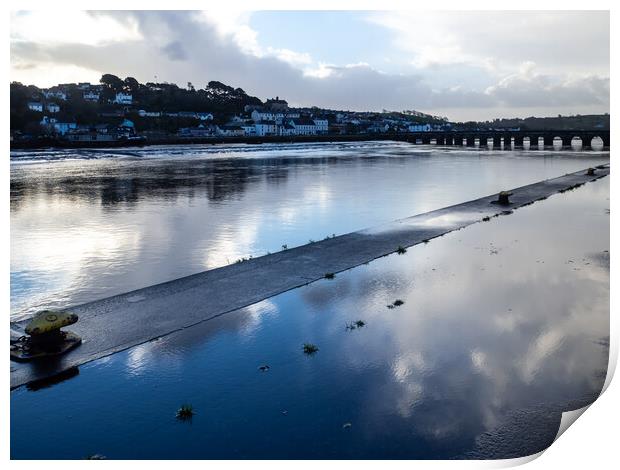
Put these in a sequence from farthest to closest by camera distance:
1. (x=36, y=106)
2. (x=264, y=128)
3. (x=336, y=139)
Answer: (x=264, y=128)
(x=336, y=139)
(x=36, y=106)

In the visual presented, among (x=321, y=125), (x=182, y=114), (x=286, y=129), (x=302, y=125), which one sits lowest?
(x=286, y=129)

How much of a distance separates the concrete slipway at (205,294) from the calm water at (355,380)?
36 cm

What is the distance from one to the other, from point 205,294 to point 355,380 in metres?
3.95

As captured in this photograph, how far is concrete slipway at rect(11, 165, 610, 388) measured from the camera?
7.26m

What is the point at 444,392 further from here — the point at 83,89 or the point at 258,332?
the point at 83,89

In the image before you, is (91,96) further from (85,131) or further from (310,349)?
(310,349)

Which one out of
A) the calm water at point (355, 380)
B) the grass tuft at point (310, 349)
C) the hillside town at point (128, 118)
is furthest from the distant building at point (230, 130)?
the grass tuft at point (310, 349)

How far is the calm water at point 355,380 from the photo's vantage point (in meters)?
5.16

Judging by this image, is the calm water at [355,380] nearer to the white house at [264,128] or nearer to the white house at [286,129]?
the white house at [264,128]

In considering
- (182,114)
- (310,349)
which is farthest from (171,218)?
(182,114)

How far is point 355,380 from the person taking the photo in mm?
6344

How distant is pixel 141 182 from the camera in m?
31.9

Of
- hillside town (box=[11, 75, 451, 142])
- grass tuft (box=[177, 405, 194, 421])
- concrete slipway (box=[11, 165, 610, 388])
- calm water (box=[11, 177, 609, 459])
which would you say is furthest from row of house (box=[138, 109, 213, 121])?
grass tuft (box=[177, 405, 194, 421])

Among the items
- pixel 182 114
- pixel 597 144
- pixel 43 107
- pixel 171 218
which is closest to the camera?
pixel 171 218
